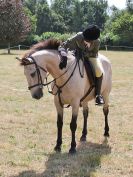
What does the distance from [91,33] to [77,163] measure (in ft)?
8.45

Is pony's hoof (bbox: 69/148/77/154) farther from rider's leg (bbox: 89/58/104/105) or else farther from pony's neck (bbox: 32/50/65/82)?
pony's neck (bbox: 32/50/65/82)

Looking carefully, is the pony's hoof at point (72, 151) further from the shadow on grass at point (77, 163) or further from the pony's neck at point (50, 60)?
the pony's neck at point (50, 60)

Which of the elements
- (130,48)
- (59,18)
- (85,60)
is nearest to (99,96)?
(85,60)

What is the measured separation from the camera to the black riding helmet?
7.96 metres

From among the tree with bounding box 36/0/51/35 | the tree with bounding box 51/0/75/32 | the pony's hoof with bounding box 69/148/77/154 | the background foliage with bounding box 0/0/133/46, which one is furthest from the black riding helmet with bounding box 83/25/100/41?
the tree with bounding box 51/0/75/32

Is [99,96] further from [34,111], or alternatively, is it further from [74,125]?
[34,111]

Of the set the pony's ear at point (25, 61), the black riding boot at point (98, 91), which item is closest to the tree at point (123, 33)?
the black riding boot at point (98, 91)

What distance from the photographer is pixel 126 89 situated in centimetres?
1734

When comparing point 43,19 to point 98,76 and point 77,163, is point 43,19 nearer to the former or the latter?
point 98,76

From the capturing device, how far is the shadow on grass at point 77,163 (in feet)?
21.8

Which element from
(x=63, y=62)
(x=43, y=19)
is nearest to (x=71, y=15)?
(x=43, y=19)

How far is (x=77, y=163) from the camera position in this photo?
719 centimetres

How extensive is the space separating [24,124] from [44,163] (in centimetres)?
320

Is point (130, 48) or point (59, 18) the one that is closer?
point (130, 48)
